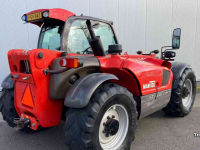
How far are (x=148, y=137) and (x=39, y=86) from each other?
210 cm

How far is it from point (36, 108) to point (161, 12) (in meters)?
6.40

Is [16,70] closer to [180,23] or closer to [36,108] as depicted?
[36,108]

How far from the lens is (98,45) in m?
2.49

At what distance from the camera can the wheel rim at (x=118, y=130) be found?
237 cm

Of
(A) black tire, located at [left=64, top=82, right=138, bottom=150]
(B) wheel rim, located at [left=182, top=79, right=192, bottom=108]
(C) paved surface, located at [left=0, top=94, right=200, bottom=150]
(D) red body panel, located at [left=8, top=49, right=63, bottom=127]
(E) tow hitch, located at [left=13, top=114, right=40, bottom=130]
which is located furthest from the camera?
(B) wheel rim, located at [left=182, top=79, right=192, bottom=108]

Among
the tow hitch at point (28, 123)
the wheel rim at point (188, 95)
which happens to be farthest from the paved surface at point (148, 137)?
the tow hitch at point (28, 123)

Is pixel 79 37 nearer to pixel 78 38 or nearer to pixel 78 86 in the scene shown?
pixel 78 38

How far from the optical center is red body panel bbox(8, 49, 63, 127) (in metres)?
2.04

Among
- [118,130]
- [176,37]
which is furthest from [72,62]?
[176,37]

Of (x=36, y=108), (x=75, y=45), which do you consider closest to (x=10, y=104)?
(x=36, y=108)

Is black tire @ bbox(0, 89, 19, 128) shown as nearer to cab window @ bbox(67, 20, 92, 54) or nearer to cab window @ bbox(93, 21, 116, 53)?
cab window @ bbox(67, 20, 92, 54)

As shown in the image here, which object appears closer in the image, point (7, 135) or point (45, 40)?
point (45, 40)

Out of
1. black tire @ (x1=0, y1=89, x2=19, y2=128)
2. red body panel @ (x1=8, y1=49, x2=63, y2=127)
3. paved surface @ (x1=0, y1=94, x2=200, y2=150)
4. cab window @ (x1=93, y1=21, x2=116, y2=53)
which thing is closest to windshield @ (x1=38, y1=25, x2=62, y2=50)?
red body panel @ (x1=8, y1=49, x2=63, y2=127)

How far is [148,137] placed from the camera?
306 centimetres
